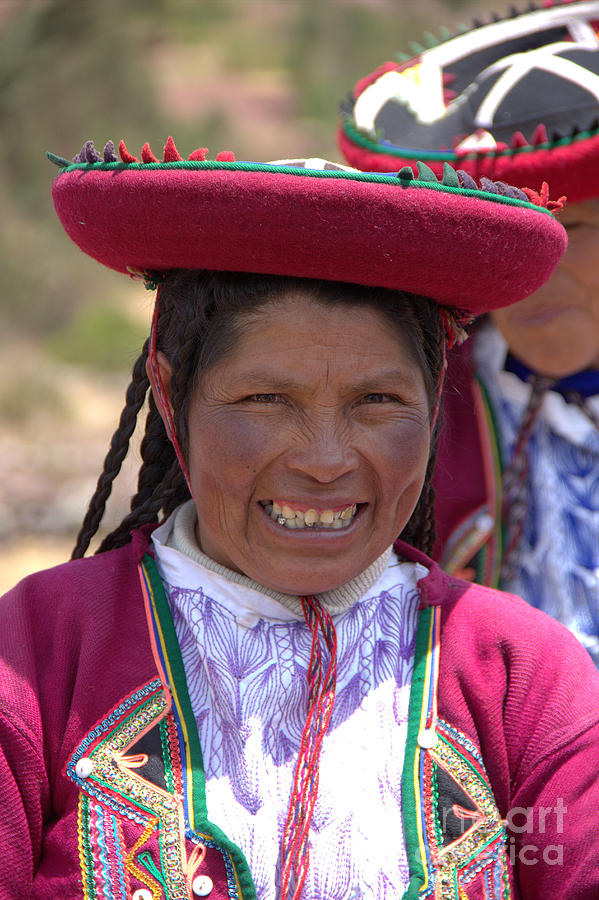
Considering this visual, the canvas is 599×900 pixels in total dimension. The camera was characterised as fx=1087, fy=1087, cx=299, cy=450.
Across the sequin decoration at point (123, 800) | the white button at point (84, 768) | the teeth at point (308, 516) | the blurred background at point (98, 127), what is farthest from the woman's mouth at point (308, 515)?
the blurred background at point (98, 127)

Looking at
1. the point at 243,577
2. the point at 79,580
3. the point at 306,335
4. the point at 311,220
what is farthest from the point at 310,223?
the point at 79,580

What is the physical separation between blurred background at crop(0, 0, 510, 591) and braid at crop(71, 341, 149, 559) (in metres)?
0.26

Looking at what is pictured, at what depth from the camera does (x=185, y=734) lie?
1798 millimetres

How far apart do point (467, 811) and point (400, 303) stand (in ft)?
2.78

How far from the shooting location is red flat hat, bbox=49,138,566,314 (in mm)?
1615

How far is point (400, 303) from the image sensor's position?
1814 millimetres

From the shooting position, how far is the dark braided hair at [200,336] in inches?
69.4

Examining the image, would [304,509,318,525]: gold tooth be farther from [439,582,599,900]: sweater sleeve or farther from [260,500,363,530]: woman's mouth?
[439,582,599,900]: sweater sleeve

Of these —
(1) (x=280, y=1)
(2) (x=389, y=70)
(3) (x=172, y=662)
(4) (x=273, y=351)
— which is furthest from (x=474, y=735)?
(1) (x=280, y=1)

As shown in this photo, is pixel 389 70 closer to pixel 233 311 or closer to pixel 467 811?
pixel 233 311

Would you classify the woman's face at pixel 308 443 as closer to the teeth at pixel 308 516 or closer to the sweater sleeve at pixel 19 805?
the teeth at pixel 308 516

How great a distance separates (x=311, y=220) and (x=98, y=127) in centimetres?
1546

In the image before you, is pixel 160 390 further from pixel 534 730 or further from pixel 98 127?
pixel 98 127

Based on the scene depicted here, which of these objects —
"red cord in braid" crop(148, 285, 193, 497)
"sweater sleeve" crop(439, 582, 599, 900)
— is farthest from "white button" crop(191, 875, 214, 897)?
"red cord in braid" crop(148, 285, 193, 497)
